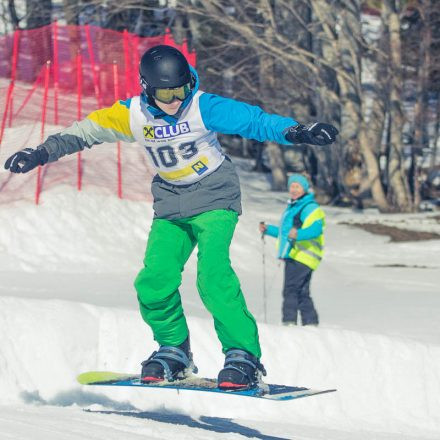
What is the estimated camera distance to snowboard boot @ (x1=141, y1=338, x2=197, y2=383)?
6.82 m

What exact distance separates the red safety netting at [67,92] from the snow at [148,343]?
12 cm

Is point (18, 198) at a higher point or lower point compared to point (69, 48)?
lower

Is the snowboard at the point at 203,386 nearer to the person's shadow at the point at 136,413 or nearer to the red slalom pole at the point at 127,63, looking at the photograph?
the person's shadow at the point at 136,413

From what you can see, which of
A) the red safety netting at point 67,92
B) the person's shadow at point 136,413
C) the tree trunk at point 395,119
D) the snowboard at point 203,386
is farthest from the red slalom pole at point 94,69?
the snowboard at point 203,386

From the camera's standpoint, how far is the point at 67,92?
16.0m

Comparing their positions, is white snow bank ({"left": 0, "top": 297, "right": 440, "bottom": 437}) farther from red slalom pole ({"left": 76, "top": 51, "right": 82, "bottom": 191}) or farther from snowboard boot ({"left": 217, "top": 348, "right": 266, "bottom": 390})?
red slalom pole ({"left": 76, "top": 51, "right": 82, "bottom": 191})

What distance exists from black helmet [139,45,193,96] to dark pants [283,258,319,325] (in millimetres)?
4117

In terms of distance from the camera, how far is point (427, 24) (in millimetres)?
24969

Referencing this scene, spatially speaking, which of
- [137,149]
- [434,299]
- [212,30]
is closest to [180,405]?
[434,299]

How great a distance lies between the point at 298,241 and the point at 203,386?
3.78 m

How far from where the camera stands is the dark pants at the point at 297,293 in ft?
34.1

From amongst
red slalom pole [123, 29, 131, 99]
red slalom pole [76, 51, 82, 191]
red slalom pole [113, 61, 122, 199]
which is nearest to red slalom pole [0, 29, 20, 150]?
red slalom pole [76, 51, 82, 191]

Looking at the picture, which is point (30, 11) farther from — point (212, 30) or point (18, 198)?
point (18, 198)

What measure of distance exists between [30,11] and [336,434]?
21.8 meters
